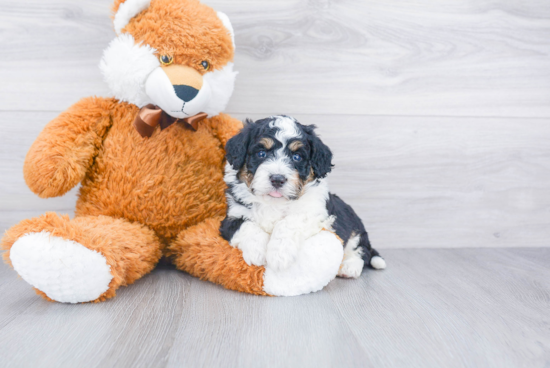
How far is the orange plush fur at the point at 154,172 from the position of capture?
139 cm

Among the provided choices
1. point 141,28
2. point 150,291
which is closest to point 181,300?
point 150,291

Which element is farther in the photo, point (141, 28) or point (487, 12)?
point (487, 12)

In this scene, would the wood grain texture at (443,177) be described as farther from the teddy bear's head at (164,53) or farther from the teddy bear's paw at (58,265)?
the teddy bear's paw at (58,265)

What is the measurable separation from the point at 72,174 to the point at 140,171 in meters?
0.22

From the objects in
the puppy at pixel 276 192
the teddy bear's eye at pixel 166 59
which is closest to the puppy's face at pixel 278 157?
the puppy at pixel 276 192

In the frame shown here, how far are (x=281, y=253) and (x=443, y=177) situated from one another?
115 cm

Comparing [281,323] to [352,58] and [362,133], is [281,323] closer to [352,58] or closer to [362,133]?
[362,133]

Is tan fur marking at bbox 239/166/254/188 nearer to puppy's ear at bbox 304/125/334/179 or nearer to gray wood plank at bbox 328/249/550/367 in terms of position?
puppy's ear at bbox 304/125/334/179

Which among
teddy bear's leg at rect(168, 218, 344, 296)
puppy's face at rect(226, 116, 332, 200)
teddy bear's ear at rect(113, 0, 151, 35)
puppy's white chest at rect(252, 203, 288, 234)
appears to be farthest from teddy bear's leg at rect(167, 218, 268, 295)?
teddy bear's ear at rect(113, 0, 151, 35)

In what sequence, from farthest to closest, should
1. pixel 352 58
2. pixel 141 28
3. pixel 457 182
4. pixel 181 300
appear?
pixel 457 182
pixel 352 58
pixel 141 28
pixel 181 300

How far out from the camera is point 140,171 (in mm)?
1500

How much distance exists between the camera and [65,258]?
116 cm

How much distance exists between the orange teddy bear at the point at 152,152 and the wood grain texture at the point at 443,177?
1.46 feet

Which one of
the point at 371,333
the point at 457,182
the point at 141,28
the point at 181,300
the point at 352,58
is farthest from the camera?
the point at 457,182
